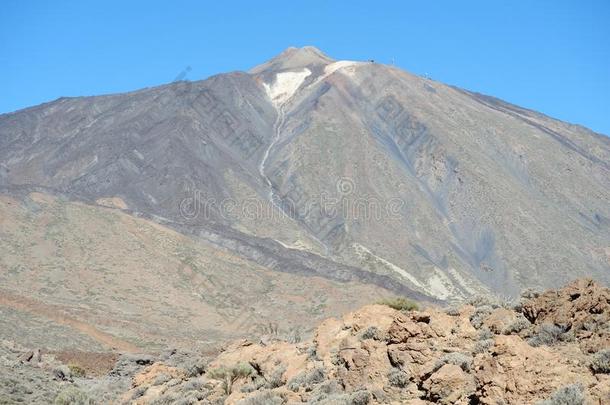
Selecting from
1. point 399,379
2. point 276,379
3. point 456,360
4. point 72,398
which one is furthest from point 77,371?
point 456,360

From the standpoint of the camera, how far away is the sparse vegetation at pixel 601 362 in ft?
28.6

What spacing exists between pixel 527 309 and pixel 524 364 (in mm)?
2928

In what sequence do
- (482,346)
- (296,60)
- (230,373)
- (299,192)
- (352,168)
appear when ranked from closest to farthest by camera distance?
(482,346), (230,373), (299,192), (352,168), (296,60)

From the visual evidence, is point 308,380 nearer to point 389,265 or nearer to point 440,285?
point 440,285

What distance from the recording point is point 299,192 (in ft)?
312

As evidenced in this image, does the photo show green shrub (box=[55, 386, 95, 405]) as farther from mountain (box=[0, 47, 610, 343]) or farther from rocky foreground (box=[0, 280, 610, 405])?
mountain (box=[0, 47, 610, 343])

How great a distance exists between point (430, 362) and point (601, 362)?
8.31ft

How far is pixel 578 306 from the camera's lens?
10.6 metres

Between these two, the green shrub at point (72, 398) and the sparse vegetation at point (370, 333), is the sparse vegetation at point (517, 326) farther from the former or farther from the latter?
the green shrub at point (72, 398)

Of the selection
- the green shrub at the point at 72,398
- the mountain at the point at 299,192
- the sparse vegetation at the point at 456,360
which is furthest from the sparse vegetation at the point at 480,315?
the mountain at the point at 299,192

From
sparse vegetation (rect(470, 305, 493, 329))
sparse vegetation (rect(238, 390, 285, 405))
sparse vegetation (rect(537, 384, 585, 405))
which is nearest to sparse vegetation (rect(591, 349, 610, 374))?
sparse vegetation (rect(537, 384, 585, 405))

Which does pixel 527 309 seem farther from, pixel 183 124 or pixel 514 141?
pixel 514 141

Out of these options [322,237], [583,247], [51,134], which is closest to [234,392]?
[322,237]

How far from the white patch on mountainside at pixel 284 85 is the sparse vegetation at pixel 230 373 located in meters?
111
